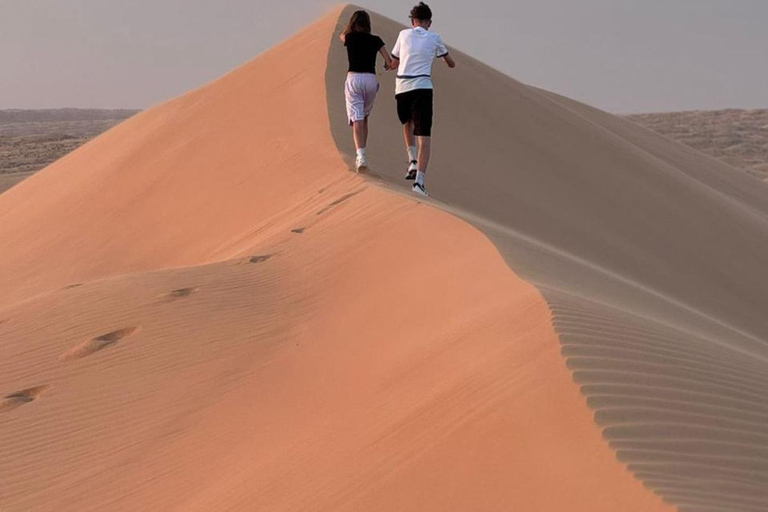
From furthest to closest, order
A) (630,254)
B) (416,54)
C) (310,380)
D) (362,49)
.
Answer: (630,254), (362,49), (416,54), (310,380)

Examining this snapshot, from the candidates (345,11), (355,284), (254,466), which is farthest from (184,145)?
(254,466)

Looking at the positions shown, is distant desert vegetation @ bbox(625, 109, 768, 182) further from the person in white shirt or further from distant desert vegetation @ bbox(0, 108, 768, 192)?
the person in white shirt

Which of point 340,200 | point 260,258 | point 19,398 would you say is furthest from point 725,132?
point 19,398

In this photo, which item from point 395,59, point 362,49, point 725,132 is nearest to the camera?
point 395,59

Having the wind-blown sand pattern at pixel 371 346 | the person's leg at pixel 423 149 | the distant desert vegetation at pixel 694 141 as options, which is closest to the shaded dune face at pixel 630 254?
the wind-blown sand pattern at pixel 371 346

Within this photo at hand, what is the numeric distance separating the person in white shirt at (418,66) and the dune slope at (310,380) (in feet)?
2.22

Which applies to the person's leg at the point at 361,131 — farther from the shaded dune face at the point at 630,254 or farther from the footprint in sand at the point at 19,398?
the footprint in sand at the point at 19,398

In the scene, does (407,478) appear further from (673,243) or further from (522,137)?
(522,137)

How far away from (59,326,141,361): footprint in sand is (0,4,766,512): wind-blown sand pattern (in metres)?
0.02

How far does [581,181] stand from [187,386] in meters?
9.27

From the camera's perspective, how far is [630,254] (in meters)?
11.8

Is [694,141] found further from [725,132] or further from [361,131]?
[361,131]

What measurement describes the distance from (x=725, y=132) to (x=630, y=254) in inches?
1943

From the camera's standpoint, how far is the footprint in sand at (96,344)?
6.54 meters
